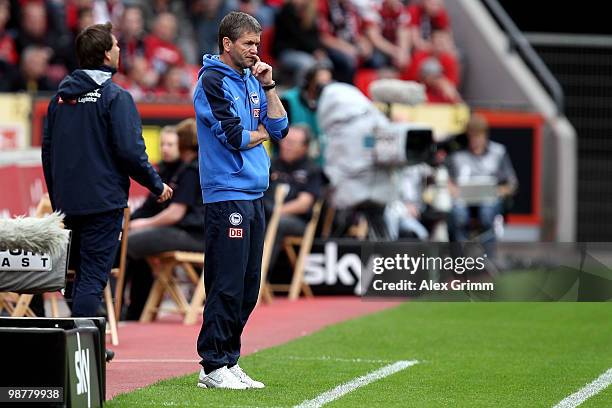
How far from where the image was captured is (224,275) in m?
8.02

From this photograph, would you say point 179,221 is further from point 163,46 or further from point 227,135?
point 163,46

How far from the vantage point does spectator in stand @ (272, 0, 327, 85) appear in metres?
20.2

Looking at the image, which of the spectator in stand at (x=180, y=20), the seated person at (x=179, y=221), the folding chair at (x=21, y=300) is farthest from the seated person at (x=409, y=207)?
the folding chair at (x=21, y=300)

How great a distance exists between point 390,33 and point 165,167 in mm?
9825

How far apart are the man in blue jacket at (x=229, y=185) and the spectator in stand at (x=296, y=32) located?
12.1m

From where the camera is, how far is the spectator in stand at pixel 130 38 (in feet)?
62.3

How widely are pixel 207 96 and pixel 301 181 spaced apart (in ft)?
24.3

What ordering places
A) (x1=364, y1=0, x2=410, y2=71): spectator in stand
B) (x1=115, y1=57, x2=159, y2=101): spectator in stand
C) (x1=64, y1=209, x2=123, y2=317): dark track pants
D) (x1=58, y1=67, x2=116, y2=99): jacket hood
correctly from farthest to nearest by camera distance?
(x1=364, y1=0, x2=410, y2=71): spectator in stand, (x1=115, y1=57, x2=159, y2=101): spectator in stand, (x1=58, y1=67, x2=116, y2=99): jacket hood, (x1=64, y1=209, x2=123, y2=317): dark track pants

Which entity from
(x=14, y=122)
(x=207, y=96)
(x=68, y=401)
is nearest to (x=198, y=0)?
(x=14, y=122)

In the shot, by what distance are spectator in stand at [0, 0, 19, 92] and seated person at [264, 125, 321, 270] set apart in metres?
4.15

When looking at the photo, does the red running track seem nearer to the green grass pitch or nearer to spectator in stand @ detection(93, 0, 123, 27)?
the green grass pitch

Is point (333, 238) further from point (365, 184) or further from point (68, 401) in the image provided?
point (68, 401)

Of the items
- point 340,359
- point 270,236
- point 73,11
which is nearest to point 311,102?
point 270,236

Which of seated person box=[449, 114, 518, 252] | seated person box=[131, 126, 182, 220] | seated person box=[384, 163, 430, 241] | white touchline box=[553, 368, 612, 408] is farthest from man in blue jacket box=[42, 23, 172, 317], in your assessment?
seated person box=[449, 114, 518, 252]
